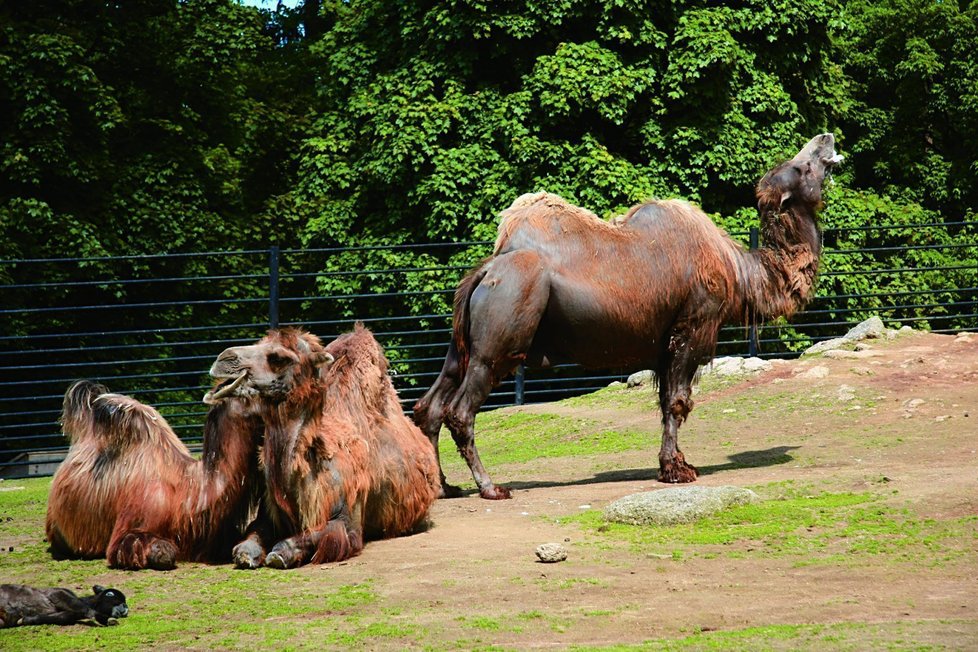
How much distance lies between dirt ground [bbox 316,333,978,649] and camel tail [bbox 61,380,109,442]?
183 cm

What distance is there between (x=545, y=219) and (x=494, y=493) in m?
2.06

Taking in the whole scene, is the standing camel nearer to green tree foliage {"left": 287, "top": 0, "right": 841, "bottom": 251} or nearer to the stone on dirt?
the stone on dirt

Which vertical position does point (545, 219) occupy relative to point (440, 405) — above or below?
above

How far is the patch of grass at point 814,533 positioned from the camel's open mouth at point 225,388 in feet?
7.10

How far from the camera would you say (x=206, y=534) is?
6.93 m

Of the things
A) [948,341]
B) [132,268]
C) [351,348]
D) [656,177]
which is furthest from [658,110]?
[351,348]

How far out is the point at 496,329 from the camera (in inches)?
346

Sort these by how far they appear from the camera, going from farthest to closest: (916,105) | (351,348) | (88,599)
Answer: (916,105), (351,348), (88,599)

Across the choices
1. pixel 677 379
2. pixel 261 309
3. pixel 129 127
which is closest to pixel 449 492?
pixel 677 379

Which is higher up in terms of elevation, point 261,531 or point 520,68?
point 520,68

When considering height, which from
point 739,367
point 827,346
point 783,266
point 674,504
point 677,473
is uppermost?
point 783,266

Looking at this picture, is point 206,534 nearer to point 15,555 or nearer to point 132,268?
point 15,555

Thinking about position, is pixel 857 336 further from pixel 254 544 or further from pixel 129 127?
pixel 129 127

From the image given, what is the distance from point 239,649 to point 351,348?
271cm
